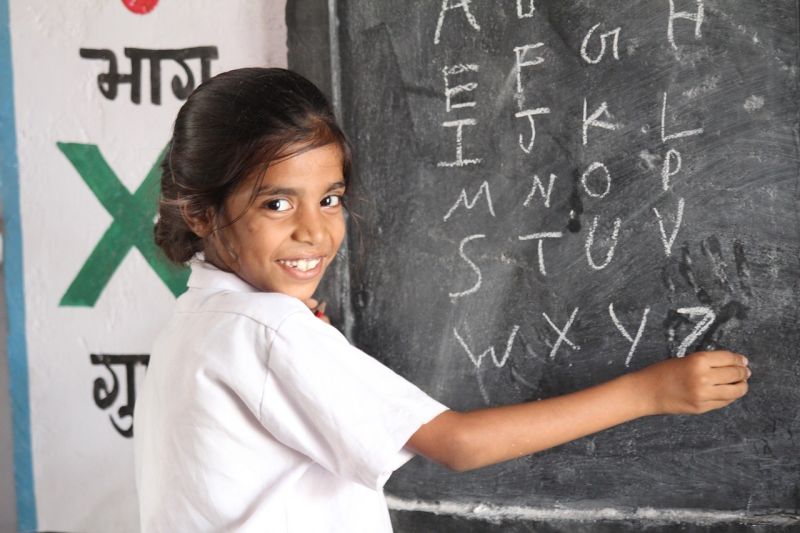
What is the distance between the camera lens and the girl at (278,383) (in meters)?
0.96

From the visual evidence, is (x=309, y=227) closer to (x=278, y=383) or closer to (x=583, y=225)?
(x=278, y=383)

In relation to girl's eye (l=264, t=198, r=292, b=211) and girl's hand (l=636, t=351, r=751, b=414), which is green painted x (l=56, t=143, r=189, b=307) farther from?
girl's hand (l=636, t=351, r=751, b=414)

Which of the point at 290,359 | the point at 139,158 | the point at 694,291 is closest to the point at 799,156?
the point at 694,291

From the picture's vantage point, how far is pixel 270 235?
41.2 inches

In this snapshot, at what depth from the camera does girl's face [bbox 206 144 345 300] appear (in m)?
1.04

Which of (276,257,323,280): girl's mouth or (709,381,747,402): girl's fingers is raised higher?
(276,257,323,280): girl's mouth

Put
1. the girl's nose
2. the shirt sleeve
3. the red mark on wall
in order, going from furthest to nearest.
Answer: the red mark on wall < the girl's nose < the shirt sleeve

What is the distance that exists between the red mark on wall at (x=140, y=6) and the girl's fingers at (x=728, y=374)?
1.25 metres

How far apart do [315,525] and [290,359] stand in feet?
0.76

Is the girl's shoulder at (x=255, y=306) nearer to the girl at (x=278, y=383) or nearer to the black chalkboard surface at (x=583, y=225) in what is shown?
the girl at (x=278, y=383)

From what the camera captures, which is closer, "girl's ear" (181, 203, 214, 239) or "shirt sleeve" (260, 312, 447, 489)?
"shirt sleeve" (260, 312, 447, 489)

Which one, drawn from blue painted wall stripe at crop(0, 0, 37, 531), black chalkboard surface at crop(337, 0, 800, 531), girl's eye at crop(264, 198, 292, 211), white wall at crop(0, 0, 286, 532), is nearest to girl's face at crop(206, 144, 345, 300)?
girl's eye at crop(264, 198, 292, 211)

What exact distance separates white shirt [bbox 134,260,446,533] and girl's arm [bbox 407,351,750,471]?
3cm

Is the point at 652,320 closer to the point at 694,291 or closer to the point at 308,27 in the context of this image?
the point at 694,291
